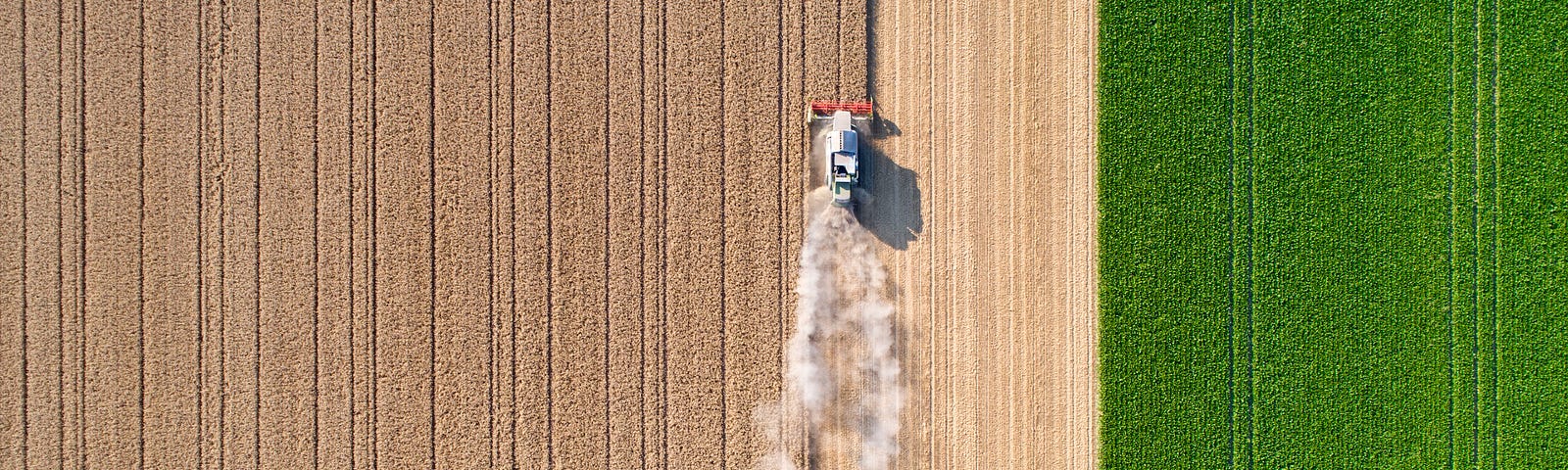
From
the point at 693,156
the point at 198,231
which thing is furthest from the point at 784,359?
the point at 198,231

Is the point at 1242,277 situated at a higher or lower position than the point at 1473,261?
lower

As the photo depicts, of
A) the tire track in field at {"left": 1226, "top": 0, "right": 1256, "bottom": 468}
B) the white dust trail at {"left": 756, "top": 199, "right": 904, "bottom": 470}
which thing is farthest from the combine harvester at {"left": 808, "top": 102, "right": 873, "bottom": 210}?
the tire track in field at {"left": 1226, "top": 0, "right": 1256, "bottom": 468}

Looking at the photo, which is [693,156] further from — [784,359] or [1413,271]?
[1413,271]

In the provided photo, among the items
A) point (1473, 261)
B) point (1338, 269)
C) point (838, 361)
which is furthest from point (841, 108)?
point (1473, 261)

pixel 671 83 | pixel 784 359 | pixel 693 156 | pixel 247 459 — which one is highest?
pixel 671 83

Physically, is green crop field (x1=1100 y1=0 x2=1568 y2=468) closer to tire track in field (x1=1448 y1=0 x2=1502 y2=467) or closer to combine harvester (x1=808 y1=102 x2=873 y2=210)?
tire track in field (x1=1448 y1=0 x2=1502 y2=467)

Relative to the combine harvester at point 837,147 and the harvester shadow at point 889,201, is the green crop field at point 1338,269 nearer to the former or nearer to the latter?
the harvester shadow at point 889,201

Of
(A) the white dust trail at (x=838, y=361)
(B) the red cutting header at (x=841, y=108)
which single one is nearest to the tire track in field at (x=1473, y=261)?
(A) the white dust trail at (x=838, y=361)

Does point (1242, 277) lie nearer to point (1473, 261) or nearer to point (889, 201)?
point (1473, 261)

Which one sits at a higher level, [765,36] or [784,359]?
[765,36]
